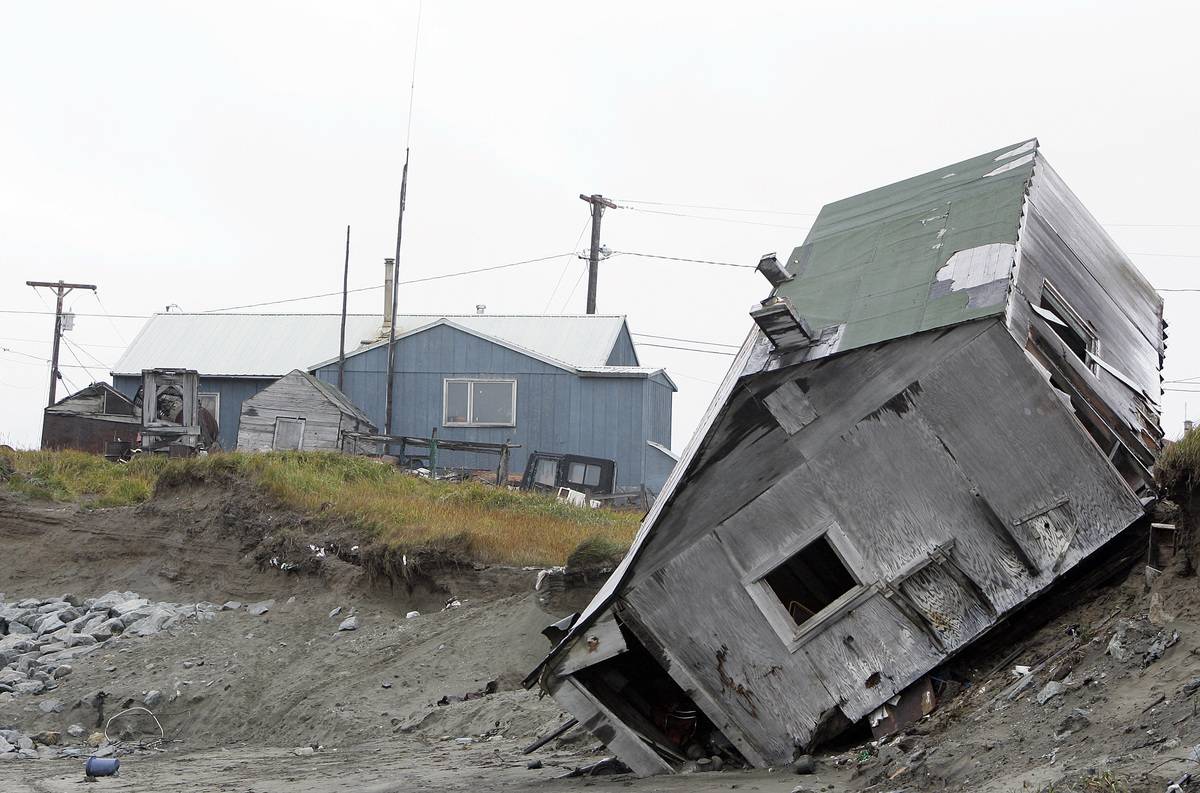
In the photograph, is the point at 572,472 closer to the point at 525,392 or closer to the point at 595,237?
the point at 525,392

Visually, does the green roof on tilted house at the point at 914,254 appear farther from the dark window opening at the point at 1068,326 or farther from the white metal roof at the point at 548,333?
the white metal roof at the point at 548,333

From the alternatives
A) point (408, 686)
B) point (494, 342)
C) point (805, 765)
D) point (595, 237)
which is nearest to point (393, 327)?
point (494, 342)

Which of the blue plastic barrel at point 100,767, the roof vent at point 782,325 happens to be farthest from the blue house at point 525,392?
the roof vent at point 782,325

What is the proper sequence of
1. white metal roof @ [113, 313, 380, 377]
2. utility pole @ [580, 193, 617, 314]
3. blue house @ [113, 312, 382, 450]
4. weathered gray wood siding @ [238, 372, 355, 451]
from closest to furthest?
weathered gray wood siding @ [238, 372, 355, 451] → blue house @ [113, 312, 382, 450] → white metal roof @ [113, 313, 380, 377] → utility pole @ [580, 193, 617, 314]

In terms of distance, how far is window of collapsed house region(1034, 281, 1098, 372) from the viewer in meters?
12.2

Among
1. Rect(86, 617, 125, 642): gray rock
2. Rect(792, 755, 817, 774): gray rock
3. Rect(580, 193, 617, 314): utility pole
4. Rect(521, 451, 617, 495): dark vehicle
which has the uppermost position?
Rect(580, 193, 617, 314): utility pole

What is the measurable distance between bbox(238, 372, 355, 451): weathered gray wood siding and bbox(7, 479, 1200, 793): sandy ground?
8382mm

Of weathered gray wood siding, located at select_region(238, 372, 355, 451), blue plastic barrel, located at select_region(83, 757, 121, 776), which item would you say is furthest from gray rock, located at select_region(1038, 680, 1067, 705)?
weathered gray wood siding, located at select_region(238, 372, 355, 451)

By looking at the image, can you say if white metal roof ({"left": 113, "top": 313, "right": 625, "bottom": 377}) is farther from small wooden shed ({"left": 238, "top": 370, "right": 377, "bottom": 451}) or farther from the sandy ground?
the sandy ground

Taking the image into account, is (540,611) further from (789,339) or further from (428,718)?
(789,339)

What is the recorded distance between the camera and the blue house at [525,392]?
3098 centimetres

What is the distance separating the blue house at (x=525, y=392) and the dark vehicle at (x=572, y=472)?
99cm

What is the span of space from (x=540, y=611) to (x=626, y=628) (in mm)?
5694

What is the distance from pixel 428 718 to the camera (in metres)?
14.3
